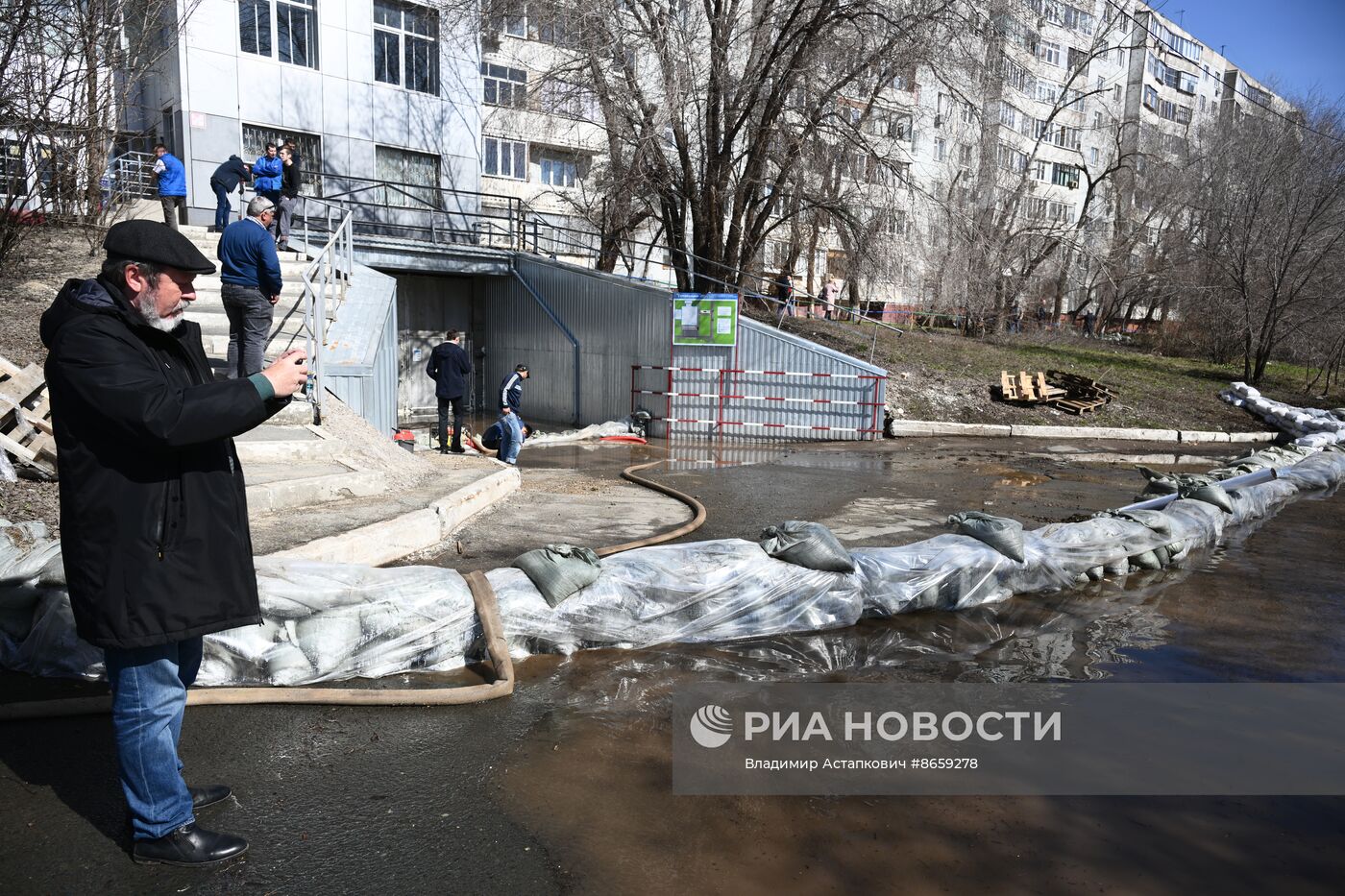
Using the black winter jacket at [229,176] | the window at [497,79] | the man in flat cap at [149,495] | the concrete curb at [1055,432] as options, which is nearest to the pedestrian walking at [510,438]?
the black winter jacket at [229,176]

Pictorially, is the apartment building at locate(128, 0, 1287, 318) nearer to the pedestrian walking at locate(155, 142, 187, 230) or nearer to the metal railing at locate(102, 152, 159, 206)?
the metal railing at locate(102, 152, 159, 206)

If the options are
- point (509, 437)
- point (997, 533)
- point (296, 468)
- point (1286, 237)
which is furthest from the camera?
point (1286, 237)

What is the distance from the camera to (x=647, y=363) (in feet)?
60.8

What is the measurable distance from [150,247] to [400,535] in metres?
3.77

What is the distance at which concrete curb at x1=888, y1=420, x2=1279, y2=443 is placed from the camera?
58.3ft

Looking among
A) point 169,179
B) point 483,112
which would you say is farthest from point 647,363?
point 483,112

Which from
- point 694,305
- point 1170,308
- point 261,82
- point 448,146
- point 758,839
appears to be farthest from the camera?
point 1170,308

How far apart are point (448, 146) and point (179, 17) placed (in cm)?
776

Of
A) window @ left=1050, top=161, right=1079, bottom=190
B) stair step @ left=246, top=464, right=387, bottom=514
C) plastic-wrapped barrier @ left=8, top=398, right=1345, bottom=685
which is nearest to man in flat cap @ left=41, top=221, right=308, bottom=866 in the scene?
plastic-wrapped barrier @ left=8, top=398, right=1345, bottom=685

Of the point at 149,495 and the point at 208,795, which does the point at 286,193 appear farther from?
the point at 149,495

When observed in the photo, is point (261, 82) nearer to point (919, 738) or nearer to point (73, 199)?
point (73, 199)

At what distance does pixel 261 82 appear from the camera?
22.7 metres

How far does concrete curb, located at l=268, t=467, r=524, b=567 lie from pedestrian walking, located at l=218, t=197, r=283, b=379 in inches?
102

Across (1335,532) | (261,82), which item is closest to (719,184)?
(261,82)
